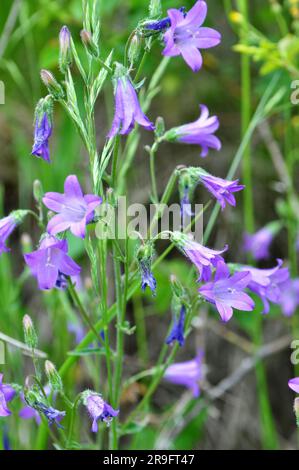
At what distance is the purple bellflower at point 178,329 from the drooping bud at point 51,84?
0.64 m

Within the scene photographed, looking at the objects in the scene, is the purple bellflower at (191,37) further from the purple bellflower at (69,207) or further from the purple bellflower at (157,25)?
the purple bellflower at (69,207)

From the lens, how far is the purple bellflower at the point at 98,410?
1481mm

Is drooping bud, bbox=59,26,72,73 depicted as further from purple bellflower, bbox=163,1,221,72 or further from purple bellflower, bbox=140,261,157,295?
purple bellflower, bbox=140,261,157,295

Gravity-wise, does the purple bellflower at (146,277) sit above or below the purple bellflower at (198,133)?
below

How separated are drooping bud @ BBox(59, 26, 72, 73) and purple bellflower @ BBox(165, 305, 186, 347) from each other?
70 cm

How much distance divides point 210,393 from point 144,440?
1.05 feet

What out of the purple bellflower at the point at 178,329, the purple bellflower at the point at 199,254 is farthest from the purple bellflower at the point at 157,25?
the purple bellflower at the point at 178,329

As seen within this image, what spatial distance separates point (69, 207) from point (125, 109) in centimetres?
26

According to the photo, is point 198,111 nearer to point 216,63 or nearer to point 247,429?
point 216,63

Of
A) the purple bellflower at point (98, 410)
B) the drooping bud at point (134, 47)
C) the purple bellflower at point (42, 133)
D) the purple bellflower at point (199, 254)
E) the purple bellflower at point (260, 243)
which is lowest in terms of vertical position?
the purple bellflower at point (98, 410)

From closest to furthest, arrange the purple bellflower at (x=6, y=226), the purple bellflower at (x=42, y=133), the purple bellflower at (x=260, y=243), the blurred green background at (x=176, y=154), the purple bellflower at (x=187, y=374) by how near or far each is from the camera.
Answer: the purple bellflower at (x=42, y=133)
the purple bellflower at (x=6, y=226)
the purple bellflower at (x=187, y=374)
the blurred green background at (x=176, y=154)
the purple bellflower at (x=260, y=243)

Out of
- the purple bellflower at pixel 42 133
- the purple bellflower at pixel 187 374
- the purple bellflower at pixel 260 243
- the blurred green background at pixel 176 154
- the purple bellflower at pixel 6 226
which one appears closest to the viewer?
the purple bellflower at pixel 42 133

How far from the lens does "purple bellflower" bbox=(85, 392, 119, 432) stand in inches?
58.3
